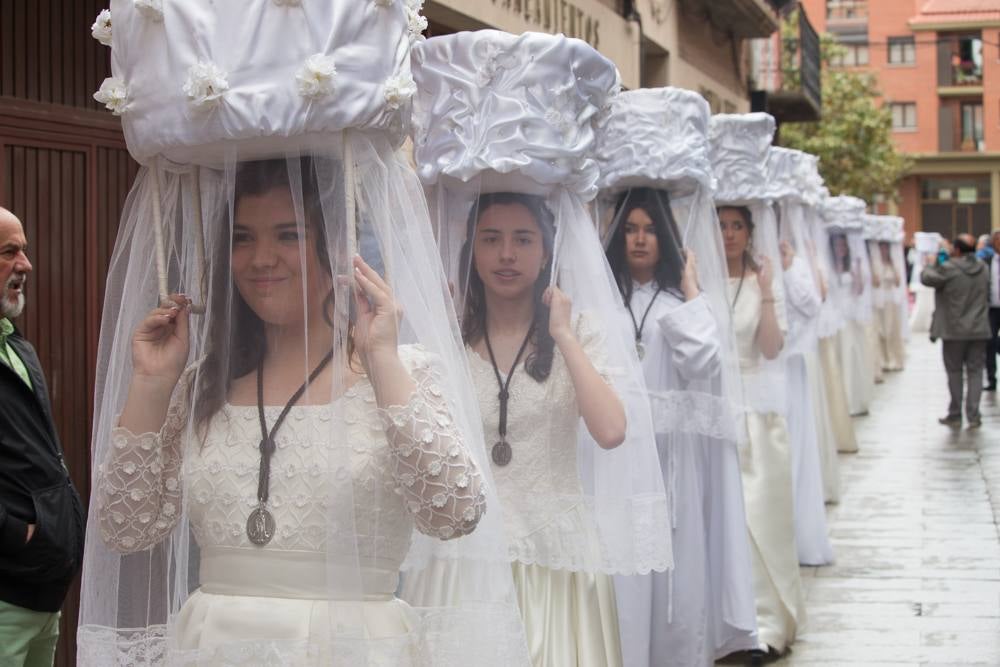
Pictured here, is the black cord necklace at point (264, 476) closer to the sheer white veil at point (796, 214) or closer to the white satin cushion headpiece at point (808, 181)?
the sheer white veil at point (796, 214)

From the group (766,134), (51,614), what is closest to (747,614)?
(766,134)

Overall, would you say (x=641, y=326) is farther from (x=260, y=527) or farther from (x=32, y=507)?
(x=260, y=527)

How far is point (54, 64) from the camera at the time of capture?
6.00m

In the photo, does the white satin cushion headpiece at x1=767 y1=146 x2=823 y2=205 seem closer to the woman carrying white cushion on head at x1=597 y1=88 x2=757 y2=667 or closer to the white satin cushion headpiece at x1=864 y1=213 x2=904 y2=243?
the woman carrying white cushion on head at x1=597 y1=88 x2=757 y2=667

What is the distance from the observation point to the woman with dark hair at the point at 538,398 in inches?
198

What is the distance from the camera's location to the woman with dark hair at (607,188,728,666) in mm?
6879

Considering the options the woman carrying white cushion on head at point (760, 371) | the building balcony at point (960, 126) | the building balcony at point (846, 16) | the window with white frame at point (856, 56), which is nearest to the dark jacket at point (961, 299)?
the woman carrying white cushion on head at point (760, 371)

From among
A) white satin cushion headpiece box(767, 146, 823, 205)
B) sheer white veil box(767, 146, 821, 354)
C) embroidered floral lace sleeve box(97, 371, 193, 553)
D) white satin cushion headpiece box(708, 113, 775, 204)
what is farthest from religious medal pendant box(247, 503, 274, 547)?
sheer white veil box(767, 146, 821, 354)

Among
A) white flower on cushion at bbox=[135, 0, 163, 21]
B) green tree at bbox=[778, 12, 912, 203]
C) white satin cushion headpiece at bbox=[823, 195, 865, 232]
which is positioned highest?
green tree at bbox=[778, 12, 912, 203]

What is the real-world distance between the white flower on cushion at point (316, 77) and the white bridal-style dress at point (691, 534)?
12.7ft

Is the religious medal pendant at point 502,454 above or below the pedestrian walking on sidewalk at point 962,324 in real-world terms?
below

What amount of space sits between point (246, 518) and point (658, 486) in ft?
7.71

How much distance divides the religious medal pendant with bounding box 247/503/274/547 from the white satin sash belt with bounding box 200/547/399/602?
0.08 feet

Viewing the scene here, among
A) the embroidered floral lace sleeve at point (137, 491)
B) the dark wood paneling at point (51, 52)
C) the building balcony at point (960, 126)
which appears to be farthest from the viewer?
the building balcony at point (960, 126)
